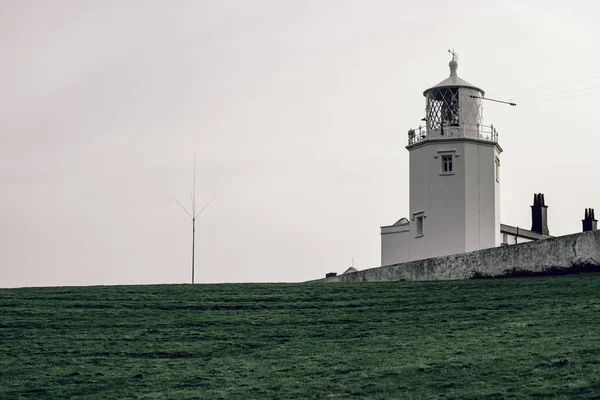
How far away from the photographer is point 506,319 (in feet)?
54.9

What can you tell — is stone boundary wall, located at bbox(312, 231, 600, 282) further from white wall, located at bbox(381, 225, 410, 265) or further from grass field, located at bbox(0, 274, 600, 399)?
white wall, located at bbox(381, 225, 410, 265)

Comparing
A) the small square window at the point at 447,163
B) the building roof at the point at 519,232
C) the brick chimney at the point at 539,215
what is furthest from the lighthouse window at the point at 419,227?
the brick chimney at the point at 539,215

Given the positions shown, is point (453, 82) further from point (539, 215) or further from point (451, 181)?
point (539, 215)

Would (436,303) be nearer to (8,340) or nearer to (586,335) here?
(586,335)

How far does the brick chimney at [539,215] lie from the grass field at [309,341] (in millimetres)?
25334

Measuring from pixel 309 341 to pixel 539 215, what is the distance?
109 ft

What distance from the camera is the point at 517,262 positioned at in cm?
2292

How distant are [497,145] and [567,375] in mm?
28302

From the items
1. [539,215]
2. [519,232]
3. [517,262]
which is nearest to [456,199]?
[519,232]

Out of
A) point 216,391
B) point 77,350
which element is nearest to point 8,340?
point 77,350

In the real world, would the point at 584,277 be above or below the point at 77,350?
above

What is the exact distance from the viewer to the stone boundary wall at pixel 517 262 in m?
21.8

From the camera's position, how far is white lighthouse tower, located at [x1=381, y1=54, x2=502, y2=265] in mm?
37375

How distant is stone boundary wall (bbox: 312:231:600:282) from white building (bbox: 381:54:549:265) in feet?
38.4
